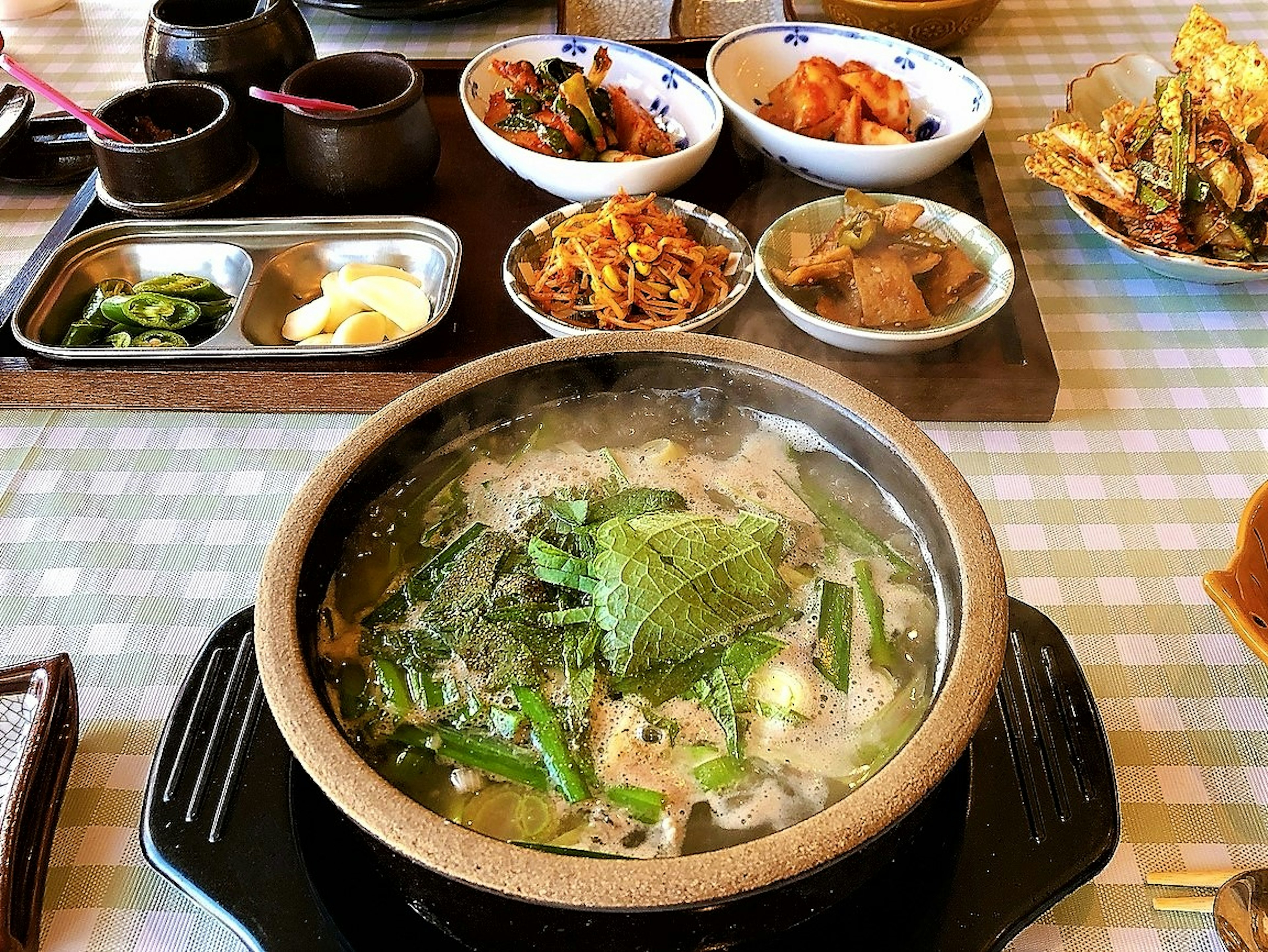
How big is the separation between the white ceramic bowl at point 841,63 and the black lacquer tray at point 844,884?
1.35 metres

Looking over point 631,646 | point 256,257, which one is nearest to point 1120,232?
point 631,646

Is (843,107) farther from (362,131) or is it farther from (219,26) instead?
(219,26)

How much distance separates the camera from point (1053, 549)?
1584 mm

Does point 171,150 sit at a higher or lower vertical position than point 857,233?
higher

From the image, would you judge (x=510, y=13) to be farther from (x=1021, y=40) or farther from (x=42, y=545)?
(x=42, y=545)

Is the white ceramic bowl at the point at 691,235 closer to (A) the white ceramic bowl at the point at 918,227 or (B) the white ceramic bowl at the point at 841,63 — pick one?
(A) the white ceramic bowl at the point at 918,227

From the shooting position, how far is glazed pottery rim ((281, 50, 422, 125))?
2.00m

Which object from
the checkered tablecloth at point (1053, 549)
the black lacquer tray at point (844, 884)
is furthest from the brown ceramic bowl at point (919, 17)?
the black lacquer tray at point (844, 884)

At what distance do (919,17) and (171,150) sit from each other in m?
2.00

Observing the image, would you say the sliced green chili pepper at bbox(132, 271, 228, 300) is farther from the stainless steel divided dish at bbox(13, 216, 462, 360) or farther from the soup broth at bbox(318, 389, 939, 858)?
the soup broth at bbox(318, 389, 939, 858)

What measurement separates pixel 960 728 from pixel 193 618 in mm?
1193

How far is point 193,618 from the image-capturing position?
1488 mm

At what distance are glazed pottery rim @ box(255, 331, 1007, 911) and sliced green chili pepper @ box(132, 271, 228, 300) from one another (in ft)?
3.56

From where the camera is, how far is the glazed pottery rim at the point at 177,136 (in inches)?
78.5
